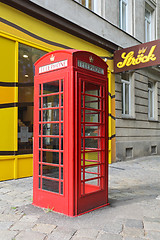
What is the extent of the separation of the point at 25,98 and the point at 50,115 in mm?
2980

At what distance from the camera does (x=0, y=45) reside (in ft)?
20.5

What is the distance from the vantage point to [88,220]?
3.57 metres

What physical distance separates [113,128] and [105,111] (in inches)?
226

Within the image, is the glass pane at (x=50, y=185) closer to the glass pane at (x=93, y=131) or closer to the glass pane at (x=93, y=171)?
the glass pane at (x=93, y=171)

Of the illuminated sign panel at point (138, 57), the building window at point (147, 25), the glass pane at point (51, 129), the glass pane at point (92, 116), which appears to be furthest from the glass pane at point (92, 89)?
the building window at point (147, 25)

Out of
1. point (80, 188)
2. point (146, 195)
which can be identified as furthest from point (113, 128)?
point (80, 188)

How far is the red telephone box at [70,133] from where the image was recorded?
12.2 ft

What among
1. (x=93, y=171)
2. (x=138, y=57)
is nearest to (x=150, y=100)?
(x=138, y=57)

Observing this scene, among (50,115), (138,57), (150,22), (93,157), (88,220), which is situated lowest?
(88,220)

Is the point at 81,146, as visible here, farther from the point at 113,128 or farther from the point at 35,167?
the point at 113,128

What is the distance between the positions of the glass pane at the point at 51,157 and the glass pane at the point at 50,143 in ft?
0.31

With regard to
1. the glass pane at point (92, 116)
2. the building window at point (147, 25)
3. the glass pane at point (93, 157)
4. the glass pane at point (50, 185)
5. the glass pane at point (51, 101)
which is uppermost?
the building window at point (147, 25)

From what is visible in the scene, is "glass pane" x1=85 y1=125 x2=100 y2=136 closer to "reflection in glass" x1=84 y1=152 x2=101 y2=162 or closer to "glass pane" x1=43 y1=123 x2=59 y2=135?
"reflection in glass" x1=84 y1=152 x2=101 y2=162

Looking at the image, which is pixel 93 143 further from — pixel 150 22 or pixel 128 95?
pixel 150 22
